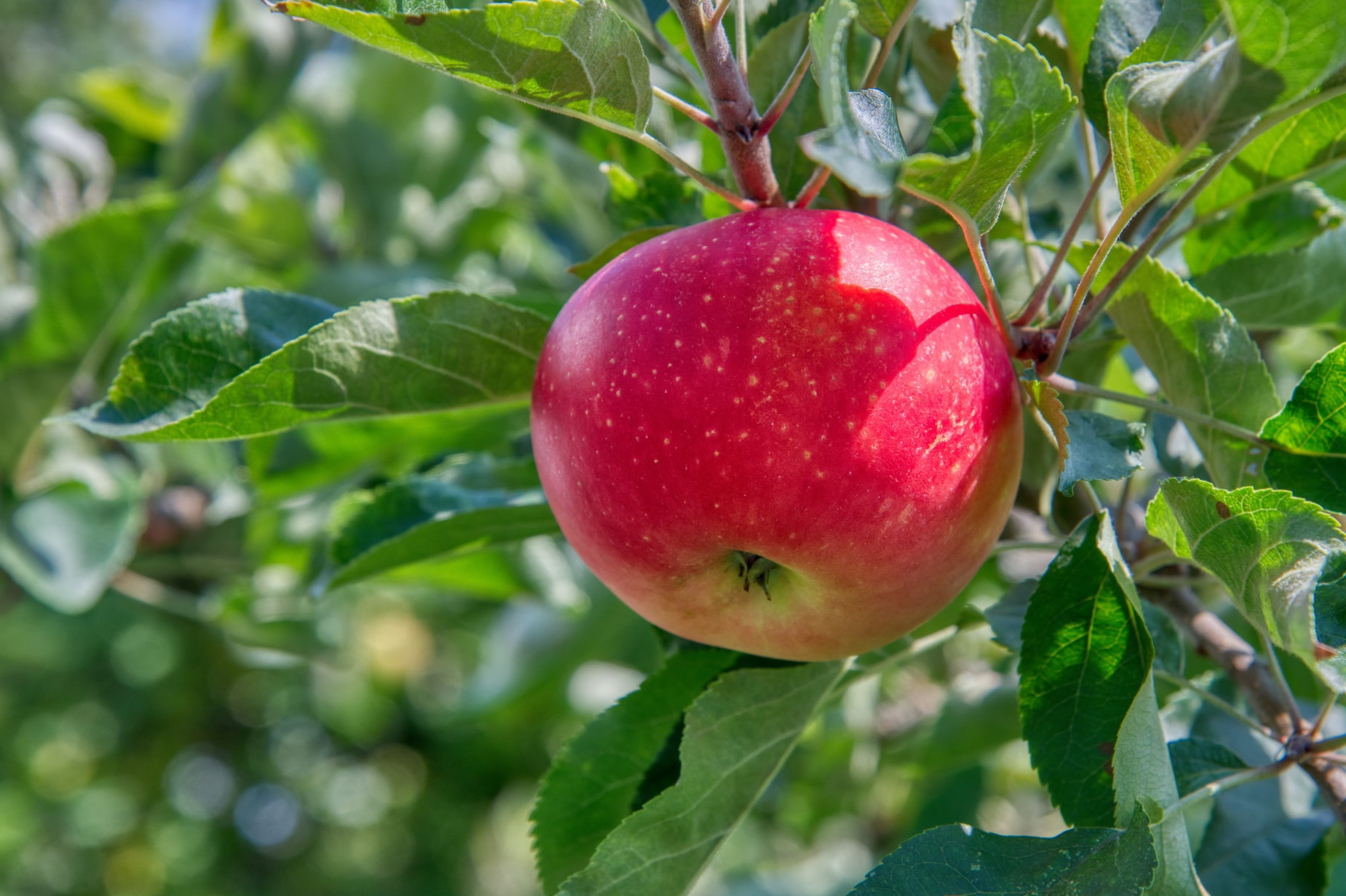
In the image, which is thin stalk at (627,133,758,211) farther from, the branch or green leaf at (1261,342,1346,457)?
the branch

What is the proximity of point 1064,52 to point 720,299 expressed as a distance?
1.39ft

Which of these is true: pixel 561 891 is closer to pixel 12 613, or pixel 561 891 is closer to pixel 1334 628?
pixel 1334 628

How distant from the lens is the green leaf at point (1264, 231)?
0.84 m

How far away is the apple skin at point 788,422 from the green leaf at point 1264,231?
35 cm

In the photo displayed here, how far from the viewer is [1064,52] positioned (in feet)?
2.61

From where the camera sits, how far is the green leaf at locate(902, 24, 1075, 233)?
488mm

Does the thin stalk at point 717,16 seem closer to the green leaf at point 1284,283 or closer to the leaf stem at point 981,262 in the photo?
the leaf stem at point 981,262

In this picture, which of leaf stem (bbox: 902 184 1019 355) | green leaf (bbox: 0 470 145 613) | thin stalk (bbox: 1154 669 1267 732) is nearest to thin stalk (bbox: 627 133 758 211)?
leaf stem (bbox: 902 184 1019 355)

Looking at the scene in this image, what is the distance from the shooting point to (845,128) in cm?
45

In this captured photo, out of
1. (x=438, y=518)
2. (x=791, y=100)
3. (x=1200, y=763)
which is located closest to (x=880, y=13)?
(x=791, y=100)

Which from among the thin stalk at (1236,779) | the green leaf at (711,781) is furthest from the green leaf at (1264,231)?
the green leaf at (711,781)

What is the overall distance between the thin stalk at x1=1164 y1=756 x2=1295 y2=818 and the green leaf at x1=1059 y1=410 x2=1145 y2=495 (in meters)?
0.22

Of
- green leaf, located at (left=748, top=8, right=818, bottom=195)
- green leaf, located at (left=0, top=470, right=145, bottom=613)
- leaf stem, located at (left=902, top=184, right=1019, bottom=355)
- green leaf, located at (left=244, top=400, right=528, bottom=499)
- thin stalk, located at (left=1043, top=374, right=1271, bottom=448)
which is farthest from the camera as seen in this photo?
green leaf, located at (left=0, top=470, right=145, bottom=613)

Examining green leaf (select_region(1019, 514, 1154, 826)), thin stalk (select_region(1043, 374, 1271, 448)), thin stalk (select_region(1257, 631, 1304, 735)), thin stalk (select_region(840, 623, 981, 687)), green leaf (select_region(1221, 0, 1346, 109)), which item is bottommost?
thin stalk (select_region(840, 623, 981, 687))
